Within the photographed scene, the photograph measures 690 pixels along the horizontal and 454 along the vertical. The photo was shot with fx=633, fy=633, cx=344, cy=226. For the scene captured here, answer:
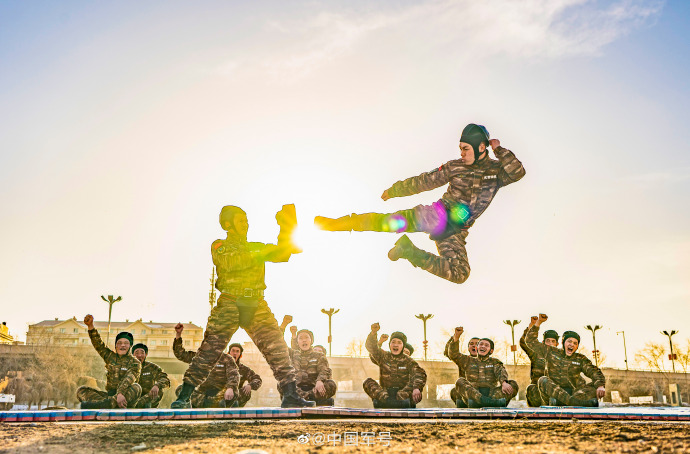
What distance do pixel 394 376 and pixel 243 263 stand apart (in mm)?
4099

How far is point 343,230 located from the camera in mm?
7918

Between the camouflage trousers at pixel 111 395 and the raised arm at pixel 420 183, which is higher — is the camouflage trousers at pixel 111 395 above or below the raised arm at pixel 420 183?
below

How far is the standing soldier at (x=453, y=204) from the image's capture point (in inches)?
311

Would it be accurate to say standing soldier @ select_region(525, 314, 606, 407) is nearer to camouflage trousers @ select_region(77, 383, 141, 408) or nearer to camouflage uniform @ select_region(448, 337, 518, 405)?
Result: camouflage uniform @ select_region(448, 337, 518, 405)

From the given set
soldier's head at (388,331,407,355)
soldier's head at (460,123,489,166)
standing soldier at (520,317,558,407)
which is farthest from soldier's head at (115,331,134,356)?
standing soldier at (520,317,558,407)

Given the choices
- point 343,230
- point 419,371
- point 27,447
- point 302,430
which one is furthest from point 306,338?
point 27,447

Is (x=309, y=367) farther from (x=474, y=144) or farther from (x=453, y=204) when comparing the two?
(x=474, y=144)

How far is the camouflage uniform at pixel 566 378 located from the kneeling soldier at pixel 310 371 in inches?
158

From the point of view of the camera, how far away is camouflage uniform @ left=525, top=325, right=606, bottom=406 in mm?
11336

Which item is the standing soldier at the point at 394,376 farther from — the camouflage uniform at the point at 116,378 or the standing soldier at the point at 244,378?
the camouflage uniform at the point at 116,378

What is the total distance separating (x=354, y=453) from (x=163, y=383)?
8104 millimetres

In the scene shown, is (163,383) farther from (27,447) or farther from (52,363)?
(52,363)

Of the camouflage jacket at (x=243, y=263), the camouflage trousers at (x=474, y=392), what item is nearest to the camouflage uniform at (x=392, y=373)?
the camouflage trousers at (x=474, y=392)

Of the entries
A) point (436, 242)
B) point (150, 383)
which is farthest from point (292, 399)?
point (150, 383)
